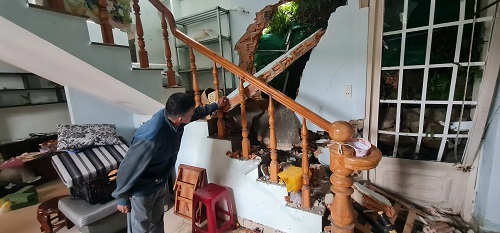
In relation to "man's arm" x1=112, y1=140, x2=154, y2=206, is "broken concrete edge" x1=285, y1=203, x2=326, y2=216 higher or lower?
lower

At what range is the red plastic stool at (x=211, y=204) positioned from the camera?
1.69 m

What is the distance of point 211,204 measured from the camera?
65.9 inches

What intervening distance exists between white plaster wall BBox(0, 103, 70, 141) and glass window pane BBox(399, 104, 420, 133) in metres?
4.58

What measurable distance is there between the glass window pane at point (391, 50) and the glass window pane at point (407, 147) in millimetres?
665

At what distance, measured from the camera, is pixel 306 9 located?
2.35m

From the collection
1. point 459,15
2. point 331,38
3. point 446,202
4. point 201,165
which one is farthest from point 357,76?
point 201,165

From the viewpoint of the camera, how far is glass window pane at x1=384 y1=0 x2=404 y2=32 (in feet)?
5.44

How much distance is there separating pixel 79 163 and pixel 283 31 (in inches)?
102

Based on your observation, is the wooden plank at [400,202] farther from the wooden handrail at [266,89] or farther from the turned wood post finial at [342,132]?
the turned wood post finial at [342,132]

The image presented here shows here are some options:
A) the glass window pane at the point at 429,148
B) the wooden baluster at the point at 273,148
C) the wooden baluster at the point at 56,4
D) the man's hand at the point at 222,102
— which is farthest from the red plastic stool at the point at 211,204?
the glass window pane at the point at 429,148

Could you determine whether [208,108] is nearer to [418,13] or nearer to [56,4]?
[56,4]

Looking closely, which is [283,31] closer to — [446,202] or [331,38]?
[331,38]

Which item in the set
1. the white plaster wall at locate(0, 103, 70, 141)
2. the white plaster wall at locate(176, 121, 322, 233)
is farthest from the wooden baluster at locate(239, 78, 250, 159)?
the white plaster wall at locate(0, 103, 70, 141)

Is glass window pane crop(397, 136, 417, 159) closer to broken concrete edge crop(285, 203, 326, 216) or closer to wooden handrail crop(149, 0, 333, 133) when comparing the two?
broken concrete edge crop(285, 203, 326, 216)
